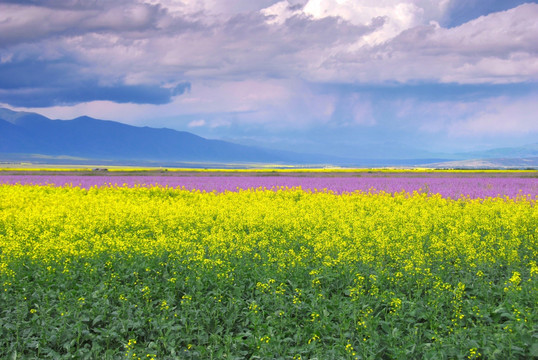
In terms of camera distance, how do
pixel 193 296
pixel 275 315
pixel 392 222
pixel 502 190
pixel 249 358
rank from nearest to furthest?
pixel 249 358 → pixel 275 315 → pixel 193 296 → pixel 392 222 → pixel 502 190

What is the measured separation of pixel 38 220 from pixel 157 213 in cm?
344

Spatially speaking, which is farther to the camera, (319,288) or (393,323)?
(319,288)

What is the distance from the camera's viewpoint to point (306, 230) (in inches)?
492

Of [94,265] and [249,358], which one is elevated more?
[94,265]

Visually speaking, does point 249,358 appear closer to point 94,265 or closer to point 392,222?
point 94,265

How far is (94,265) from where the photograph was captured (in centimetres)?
926

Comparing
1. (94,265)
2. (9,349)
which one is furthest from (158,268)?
(9,349)

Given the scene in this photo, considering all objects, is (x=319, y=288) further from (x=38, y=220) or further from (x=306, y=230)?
(x=38, y=220)

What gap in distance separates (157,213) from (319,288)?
327 inches

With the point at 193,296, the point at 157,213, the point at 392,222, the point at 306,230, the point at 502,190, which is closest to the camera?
the point at 193,296

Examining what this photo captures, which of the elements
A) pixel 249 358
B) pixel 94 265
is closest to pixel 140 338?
pixel 249 358

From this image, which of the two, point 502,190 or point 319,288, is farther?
point 502,190

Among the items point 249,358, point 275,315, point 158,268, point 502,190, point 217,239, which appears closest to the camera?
point 249,358

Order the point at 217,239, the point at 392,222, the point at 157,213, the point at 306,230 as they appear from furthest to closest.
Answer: the point at 157,213, the point at 392,222, the point at 306,230, the point at 217,239
